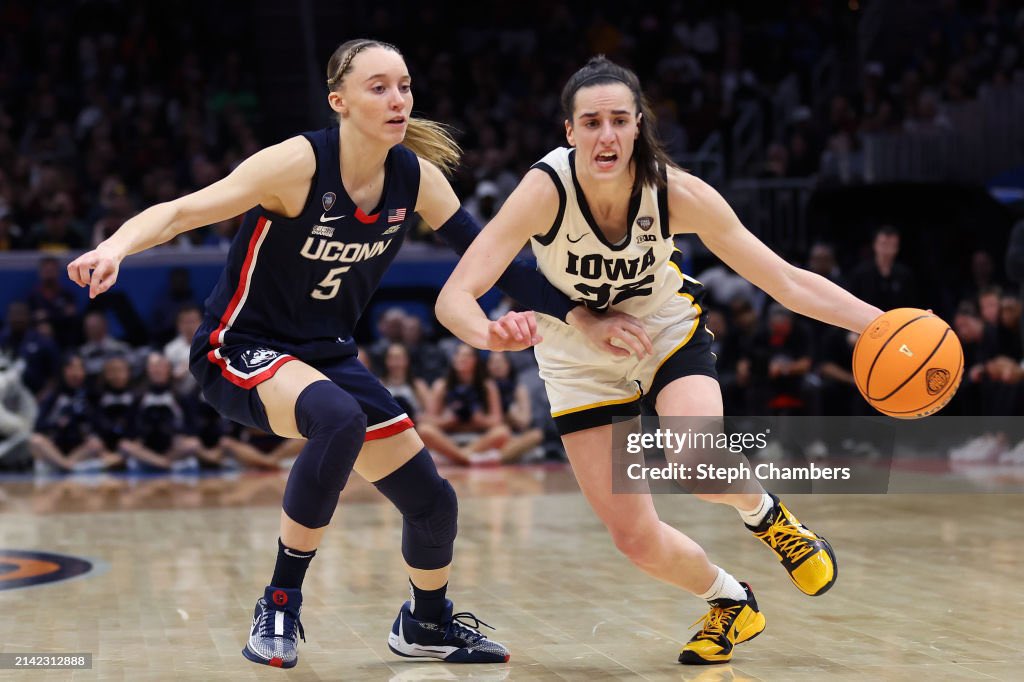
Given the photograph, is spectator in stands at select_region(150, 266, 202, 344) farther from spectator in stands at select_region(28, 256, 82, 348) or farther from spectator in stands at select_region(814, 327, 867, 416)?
spectator in stands at select_region(814, 327, 867, 416)

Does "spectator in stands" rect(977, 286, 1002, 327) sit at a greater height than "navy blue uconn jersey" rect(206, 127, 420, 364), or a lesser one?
lesser

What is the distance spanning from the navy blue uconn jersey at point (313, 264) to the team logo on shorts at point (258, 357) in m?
0.05

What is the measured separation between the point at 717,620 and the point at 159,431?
7.54 metres

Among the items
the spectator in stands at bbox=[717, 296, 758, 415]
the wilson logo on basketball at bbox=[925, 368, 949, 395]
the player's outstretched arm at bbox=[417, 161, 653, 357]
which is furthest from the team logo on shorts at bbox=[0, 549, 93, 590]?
the spectator in stands at bbox=[717, 296, 758, 415]

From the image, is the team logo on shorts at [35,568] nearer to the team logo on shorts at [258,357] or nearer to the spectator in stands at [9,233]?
the team logo on shorts at [258,357]

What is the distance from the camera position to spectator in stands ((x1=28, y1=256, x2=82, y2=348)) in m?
11.5

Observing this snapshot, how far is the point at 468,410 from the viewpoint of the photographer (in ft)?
37.5

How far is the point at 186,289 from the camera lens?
1170cm

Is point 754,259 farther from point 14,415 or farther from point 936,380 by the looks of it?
point 14,415

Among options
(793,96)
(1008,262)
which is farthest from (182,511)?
(793,96)

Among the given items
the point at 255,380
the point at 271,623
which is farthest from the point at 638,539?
the point at 255,380

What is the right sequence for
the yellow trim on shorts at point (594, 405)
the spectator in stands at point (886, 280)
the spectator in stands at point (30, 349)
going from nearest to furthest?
the yellow trim on shorts at point (594, 405)
the spectator in stands at point (886, 280)
the spectator in stands at point (30, 349)

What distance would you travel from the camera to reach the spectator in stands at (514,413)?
11422 millimetres

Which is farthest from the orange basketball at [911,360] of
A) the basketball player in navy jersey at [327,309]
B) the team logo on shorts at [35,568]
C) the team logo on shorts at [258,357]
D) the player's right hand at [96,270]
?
the team logo on shorts at [35,568]
